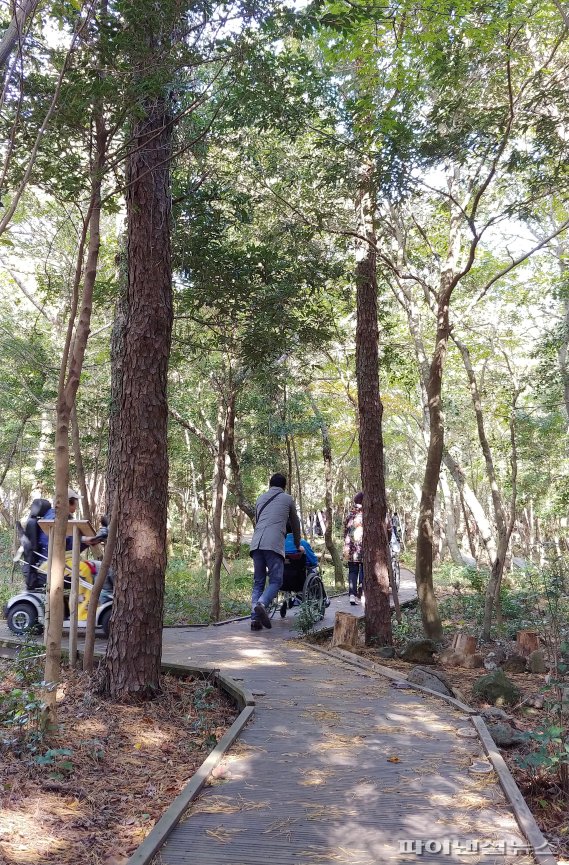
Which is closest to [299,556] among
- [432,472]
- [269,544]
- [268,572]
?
[268,572]

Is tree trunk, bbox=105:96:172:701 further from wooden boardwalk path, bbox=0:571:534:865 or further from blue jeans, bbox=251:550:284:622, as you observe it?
blue jeans, bbox=251:550:284:622

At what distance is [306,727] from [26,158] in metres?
5.43

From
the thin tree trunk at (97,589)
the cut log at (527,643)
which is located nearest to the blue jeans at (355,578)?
the cut log at (527,643)

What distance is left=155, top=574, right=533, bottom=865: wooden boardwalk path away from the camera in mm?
2887

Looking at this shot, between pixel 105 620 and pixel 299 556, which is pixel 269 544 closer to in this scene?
pixel 299 556

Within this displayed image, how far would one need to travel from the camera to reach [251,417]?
20766 mm

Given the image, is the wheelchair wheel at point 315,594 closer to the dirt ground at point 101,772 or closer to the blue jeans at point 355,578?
the blue jeans at point 355,578

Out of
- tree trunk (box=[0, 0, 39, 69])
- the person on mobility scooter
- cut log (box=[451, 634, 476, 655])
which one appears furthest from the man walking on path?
tree trunk (box=[0, 0, 39, 69])

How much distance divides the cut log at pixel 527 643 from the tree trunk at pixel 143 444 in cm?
615

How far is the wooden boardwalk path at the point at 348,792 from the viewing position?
9.47 feet

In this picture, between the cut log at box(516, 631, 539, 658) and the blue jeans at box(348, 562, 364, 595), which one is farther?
the blue jeans at box(348, 562, 364, 595)

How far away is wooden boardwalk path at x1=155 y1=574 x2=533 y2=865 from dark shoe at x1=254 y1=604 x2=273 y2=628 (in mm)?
3010

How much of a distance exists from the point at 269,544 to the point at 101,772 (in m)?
4.87

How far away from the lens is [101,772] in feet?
13.6
